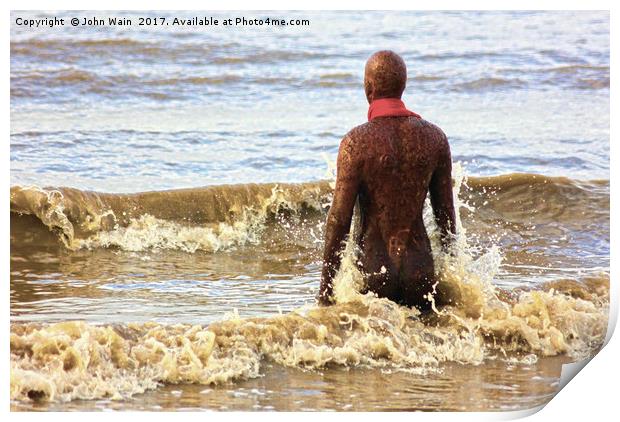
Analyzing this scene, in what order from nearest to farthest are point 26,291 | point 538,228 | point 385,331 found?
point 385,331, point 26,291, point 538,228

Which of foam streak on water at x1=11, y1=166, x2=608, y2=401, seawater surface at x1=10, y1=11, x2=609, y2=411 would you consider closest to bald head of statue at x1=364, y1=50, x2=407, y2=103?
seawater surface at x1=10, y1=11, x2=609, y2=411

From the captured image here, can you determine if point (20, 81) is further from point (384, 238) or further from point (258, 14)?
point (384, 238)

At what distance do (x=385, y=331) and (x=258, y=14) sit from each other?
5585 mm

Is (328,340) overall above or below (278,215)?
below

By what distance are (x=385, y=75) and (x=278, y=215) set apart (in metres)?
3.16

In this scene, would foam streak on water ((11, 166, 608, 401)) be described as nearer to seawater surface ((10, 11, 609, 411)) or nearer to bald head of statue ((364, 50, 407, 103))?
seawater surface ((10, 11, 609, 411))

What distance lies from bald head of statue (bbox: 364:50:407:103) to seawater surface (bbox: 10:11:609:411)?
22.9 inches

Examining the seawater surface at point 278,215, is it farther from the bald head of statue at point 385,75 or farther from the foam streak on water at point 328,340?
the bald head of statue at point 385,75

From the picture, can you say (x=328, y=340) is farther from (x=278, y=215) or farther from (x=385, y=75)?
(x=278, y=215)

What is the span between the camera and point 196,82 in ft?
38.8

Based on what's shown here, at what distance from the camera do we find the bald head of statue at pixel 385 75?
587cm

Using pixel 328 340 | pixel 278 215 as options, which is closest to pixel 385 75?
pixel 328 340

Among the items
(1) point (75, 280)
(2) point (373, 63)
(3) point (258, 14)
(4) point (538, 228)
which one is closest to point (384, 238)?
(2) point (373, 63)

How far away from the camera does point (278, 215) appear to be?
890cm
